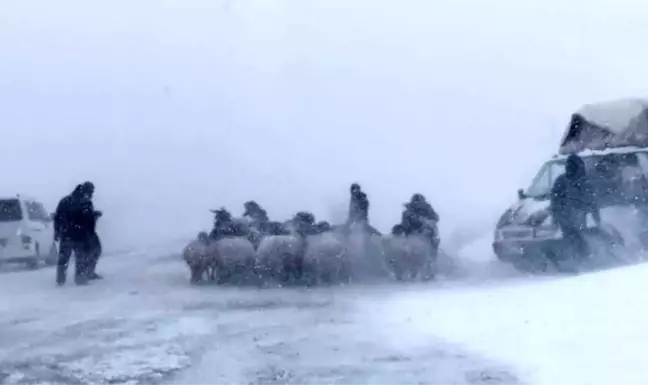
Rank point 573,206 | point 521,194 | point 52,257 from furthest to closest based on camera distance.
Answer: point 52,257 → point 521,194 → point 573,206

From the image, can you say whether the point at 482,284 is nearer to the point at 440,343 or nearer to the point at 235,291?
the point at 235,291

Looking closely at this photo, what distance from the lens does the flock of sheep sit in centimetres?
1366

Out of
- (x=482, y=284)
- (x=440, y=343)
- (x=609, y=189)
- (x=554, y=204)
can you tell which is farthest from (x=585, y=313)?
(x=609, y=189)

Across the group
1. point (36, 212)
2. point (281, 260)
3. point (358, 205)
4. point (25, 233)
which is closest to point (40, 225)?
point (36, 212)

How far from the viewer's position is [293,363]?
791cm

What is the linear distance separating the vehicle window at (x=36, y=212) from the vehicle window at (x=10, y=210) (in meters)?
0.23

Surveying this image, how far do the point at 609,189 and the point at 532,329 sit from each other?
21.6 ft

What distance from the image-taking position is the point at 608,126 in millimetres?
15609

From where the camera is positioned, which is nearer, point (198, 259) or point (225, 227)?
point (198, 259)

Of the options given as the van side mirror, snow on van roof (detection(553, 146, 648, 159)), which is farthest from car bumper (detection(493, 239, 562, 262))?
snow on van roof (detection(553, 146, 648, 159))

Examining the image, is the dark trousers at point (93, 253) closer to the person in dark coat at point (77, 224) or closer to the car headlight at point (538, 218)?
the person in dark coat at point (77, 224)

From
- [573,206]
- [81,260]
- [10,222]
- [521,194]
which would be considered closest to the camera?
[573,206]

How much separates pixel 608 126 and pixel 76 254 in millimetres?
8590

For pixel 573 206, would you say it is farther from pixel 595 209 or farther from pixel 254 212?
pixel 254 212
